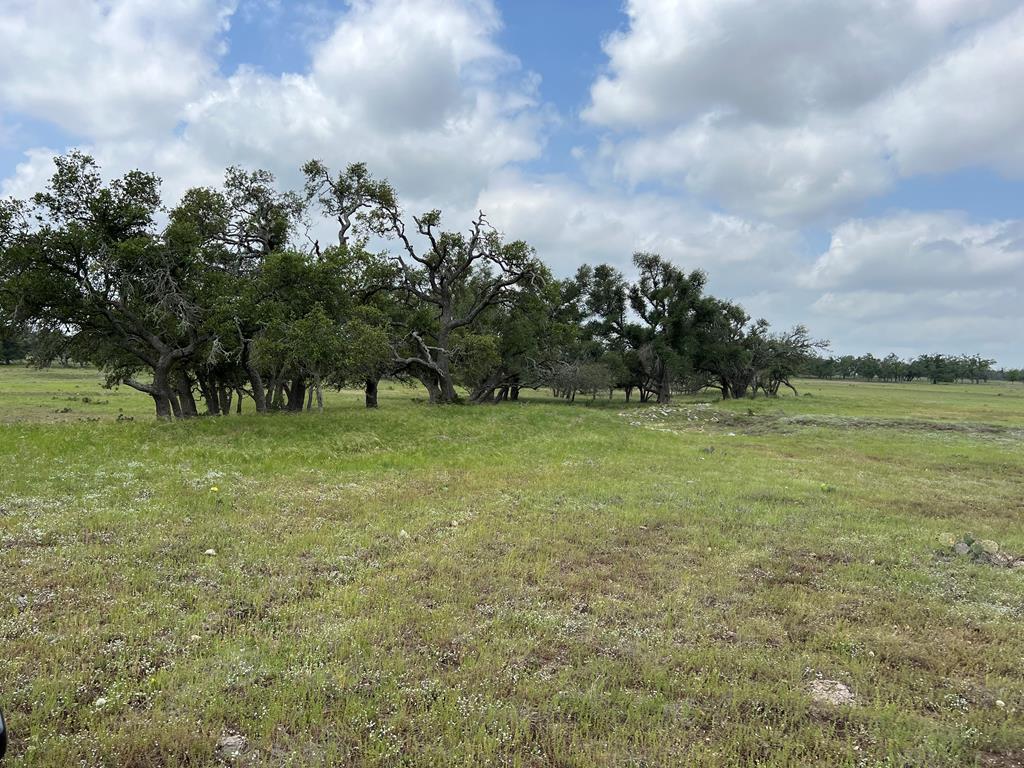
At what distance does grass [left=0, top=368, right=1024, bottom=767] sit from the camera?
179 inches

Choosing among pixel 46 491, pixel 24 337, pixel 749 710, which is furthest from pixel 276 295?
pixel 749 710

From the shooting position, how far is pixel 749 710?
5055 millimetres

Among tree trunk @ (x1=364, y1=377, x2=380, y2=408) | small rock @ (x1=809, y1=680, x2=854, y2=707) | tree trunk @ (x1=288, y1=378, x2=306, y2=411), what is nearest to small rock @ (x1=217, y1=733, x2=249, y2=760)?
small rock @ (x1=809, y1=680, x2=854, y2=707)

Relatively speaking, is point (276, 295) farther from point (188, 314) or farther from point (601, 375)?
point (601, 375)

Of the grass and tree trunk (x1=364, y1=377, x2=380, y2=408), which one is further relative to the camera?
tree trunk (x1=364, y1=377, x2=380, y2=408)

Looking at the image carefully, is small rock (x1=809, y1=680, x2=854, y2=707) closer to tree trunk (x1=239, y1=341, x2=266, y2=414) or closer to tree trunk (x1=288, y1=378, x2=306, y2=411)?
tree trunk (x1=239, y1=341, x2=266, y2=414)

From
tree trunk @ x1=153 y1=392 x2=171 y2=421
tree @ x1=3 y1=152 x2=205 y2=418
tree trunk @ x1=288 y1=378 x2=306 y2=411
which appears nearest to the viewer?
tree @ x1=3 y1=152 x2=205 y2=418

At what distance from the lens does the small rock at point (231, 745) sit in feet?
13.9

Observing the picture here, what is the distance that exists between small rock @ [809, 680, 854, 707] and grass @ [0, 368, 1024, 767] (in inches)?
4.2

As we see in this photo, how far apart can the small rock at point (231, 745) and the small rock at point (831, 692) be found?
513cm

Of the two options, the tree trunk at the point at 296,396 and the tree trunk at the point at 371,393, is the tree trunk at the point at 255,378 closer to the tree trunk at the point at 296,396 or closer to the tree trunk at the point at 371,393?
the tree trunk at the point at 296,396

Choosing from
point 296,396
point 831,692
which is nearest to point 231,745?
point 831,692

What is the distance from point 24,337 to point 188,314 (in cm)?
705

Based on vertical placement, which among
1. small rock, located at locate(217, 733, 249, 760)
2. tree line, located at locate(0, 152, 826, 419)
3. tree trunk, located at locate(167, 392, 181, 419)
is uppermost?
tree line, located at locate(0, 152, 826, 419)
